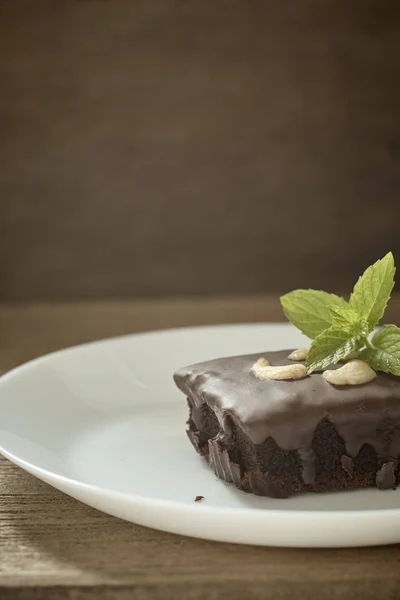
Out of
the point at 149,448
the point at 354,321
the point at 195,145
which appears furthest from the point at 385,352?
the point at 195,145

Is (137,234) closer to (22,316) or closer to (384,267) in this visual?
(22,316)

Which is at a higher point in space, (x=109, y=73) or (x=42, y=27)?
(x=42, y=27)

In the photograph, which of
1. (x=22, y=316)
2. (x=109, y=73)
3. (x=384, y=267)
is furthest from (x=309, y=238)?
Answer: (x=384, y=267)

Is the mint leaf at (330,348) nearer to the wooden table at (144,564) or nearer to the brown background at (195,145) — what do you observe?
the wooden table at (144,564)

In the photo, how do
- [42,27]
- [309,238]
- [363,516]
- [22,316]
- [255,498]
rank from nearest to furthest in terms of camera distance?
[363,516] < [255,498] < [22,316] < [42,27] < [309,238]

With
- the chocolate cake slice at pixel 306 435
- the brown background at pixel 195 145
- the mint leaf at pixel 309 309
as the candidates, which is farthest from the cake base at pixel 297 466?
the brown background at pixel 195 145

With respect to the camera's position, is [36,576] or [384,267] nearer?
[36,576]

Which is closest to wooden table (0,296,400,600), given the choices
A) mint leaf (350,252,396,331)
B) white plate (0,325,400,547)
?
white plate (0,325,400,547)
